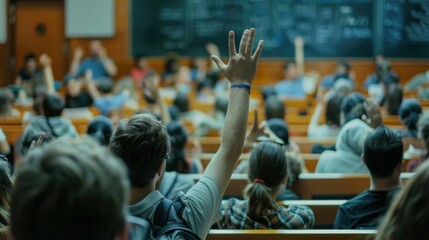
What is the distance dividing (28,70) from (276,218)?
35.9ft

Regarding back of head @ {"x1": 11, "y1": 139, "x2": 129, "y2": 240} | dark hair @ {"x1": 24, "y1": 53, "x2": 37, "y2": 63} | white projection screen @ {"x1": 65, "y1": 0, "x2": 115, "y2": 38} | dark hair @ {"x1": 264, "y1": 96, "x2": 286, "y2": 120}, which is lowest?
dark hair @ {"x1": 264, "y1": 96, "x2": 286, "y2": 120}

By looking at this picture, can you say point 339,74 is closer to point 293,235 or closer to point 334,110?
point 334,110

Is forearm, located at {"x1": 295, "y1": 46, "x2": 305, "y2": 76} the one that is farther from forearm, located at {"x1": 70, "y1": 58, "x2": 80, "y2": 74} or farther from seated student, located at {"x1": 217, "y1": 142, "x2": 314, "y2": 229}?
seated student, located at {"x1": 217, "y1": 142, "x2": 314, "y2": 229}

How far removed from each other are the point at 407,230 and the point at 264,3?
1338 centimetres

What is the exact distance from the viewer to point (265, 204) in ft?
12.0

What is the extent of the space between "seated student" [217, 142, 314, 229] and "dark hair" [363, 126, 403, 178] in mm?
395

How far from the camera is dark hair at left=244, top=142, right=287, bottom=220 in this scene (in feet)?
12.0

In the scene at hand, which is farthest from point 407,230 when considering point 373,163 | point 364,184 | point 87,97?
point 87,97

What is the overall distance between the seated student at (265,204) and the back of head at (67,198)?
237 cm

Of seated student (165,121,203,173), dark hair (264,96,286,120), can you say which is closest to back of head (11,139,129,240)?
seated student (165,121,203,173)

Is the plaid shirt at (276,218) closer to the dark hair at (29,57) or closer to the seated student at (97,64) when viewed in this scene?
the seated student at (97,64)

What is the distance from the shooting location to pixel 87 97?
10.3m

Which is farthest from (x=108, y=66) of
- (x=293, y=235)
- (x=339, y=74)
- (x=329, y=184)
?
(x=293, y=235)

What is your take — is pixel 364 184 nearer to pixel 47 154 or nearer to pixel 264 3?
pixel 47 154
